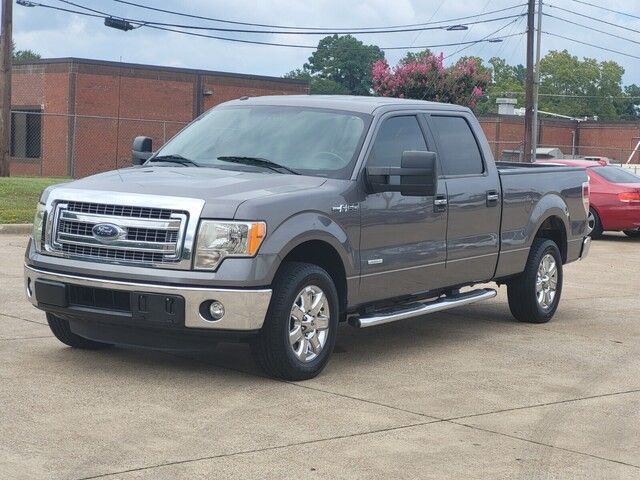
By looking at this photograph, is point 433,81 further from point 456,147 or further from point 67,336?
point 67,336

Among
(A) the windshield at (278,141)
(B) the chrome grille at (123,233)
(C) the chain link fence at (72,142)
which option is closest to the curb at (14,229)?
(A) the windshield at (278,141)

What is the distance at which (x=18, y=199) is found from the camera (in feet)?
74.1

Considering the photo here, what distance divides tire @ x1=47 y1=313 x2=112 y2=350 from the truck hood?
42.0 inches

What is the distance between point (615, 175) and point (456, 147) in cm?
1365

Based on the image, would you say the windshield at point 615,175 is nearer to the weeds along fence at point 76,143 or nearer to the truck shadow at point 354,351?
the truck shadow at point 354,351

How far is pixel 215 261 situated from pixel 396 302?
7.16 ft

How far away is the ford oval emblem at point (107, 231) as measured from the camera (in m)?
7.50

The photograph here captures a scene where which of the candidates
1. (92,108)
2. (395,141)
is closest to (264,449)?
(395,141)

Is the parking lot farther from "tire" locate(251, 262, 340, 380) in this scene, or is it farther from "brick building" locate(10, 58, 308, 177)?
"brick building" locate(10, 58, 308, 177)

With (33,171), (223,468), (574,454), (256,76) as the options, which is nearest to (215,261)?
(223,468)

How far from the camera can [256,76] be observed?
48.1 m

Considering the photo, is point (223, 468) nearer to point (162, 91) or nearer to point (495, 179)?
point (495, 179)

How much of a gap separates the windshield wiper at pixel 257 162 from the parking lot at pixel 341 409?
142 cm

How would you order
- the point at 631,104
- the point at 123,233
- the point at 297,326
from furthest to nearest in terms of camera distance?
the point at 631,104 → the point at 297,326 → the point at 123,233
